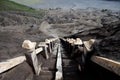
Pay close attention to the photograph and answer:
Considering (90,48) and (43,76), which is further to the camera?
(43,76)

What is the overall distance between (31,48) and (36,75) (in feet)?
2.13

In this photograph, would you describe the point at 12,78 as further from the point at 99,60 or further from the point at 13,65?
the point at 99,60

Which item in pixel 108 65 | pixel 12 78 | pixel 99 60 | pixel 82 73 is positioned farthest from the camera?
pixel 82 73

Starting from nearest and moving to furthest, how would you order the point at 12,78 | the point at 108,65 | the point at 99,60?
the point at 108,65 → the point at 99,60 → the point at 12,78

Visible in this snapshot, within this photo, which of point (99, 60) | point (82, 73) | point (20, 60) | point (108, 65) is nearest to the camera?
point (108, 65)

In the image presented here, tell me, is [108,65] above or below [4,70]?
above

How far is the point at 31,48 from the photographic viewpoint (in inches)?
162

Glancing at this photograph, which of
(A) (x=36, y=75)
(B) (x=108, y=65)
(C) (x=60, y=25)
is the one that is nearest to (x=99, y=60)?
(B) (x=108, y=65)

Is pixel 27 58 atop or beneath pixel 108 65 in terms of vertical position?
beneath

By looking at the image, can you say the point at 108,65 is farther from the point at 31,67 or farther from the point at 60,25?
the point at 60,25

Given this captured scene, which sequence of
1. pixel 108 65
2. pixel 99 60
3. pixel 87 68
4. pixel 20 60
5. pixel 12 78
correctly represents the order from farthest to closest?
pixel 87 68 → pixel 20 60 → pixel 12 78 → pixel 99 60 → pixel 108 65

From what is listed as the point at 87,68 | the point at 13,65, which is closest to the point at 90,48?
the point at 87,68

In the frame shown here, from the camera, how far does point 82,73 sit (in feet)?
14.6

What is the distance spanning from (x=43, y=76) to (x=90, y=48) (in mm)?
1274
